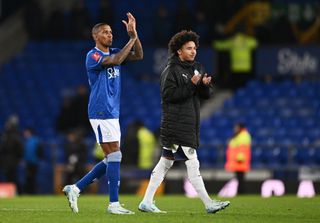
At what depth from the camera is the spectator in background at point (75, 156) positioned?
2512 centimetres

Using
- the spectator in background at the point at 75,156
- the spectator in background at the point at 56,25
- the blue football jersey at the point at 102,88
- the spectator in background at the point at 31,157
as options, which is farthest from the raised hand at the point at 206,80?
the spectator in background at the point at 56,25

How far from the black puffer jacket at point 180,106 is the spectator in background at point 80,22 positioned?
59.3 ft

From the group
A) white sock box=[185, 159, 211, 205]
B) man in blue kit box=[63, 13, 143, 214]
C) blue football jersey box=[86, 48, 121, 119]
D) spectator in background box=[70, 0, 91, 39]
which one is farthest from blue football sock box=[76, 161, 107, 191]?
spectator in background box=[70, 0, 91, 39]

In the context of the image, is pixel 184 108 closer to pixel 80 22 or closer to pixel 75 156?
pixel 75 156

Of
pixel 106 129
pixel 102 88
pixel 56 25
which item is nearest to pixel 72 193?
pixel 106 129

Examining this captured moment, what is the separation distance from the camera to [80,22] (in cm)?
3092

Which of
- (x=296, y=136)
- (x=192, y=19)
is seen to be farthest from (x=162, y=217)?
(x=192, y=19)

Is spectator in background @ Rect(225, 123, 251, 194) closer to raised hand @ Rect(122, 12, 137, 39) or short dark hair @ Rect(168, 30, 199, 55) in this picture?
short dark hair @ Rect(168, 30, 199, 55)

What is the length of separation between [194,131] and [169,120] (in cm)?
34

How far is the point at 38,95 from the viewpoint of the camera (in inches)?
1204

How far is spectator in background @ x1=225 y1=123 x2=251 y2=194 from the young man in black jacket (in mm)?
9265

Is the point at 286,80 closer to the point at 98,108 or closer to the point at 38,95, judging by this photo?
the point at 38,95

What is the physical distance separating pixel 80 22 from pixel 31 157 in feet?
21.6

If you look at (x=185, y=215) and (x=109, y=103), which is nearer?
(x=109, y=103)
